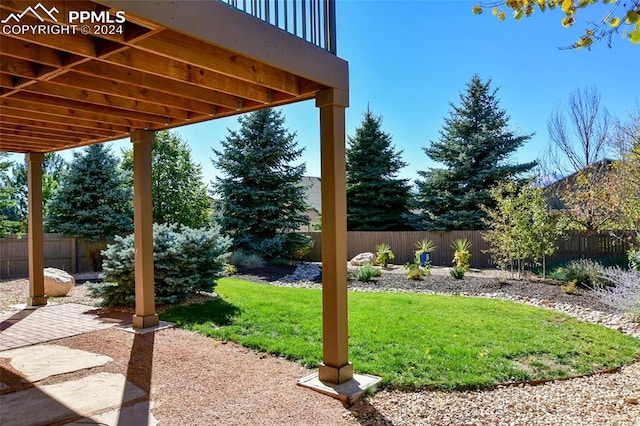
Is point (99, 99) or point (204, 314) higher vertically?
point (99, 99)

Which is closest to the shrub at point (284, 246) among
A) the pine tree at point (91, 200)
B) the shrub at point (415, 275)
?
the pine tree at point (91, 200)

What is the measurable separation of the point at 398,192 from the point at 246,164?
692 centimetres

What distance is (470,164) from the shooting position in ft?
53.4

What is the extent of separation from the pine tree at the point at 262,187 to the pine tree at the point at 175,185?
233 cm

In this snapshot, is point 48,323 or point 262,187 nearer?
point 48,323

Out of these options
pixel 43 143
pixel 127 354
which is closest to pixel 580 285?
pixel 127 354

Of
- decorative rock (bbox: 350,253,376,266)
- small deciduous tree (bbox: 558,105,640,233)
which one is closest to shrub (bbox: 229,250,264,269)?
decorative rock (bbox: 350,253,376,266)

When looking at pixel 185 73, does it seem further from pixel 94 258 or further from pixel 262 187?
pixel 94 258

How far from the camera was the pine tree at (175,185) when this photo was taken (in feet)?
52.3

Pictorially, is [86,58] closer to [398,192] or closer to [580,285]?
[580,285]

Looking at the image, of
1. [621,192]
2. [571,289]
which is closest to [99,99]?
[571,289]

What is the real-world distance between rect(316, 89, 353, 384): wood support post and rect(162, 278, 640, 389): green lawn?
475 millimetres

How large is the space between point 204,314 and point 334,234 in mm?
3333

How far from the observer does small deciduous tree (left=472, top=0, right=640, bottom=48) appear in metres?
2.14
